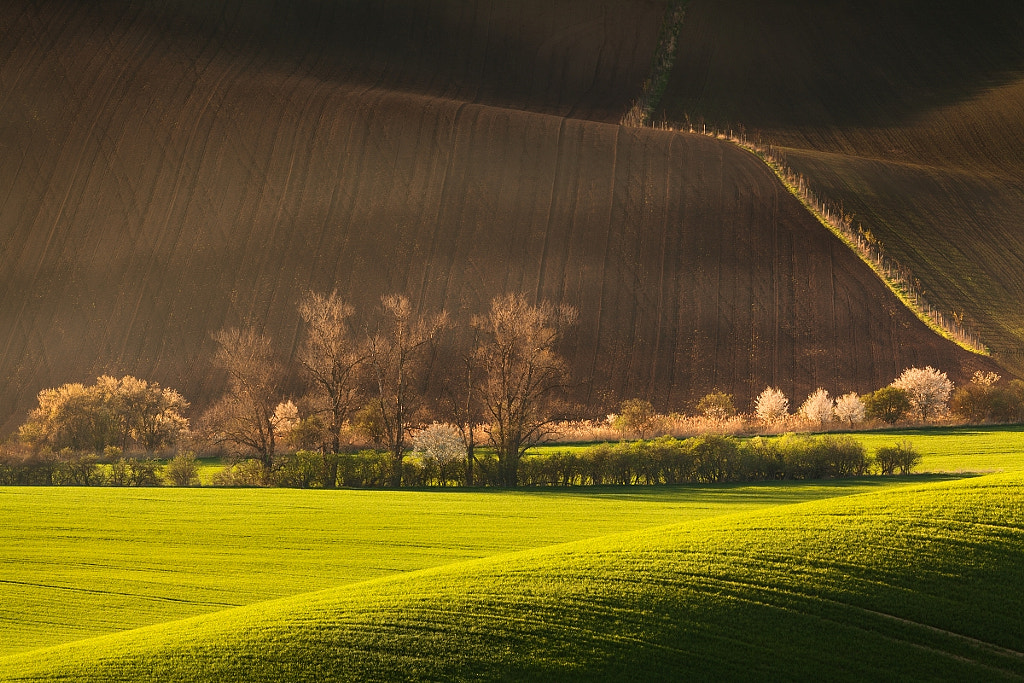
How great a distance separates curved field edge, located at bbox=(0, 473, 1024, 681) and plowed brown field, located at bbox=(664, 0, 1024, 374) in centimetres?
5339

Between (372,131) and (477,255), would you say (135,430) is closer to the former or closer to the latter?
(477,255)

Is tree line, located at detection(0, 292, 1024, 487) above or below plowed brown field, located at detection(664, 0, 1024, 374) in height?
below

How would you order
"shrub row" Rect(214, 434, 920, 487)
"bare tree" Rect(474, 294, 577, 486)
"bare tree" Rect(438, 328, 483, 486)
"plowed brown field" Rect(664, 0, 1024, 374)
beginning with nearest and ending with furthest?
"shrub row" Rect(214, 434, 920, 487)
"bare tree" Rect(474, 294, 577, 486)
"bare tree" Rect(438, 328, 483, 486)
"plowed brown field" Rect(664, 0, 1024, 374)

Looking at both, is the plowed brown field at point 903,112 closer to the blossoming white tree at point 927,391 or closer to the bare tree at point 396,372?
the blossoming white tree at point 927,391

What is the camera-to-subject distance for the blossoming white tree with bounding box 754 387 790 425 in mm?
54656

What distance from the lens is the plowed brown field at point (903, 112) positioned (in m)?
74.1

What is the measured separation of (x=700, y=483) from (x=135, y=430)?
34.0 metres

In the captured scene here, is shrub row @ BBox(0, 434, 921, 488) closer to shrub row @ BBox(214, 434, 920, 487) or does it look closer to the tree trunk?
shrub row @ BBox(214, 434, 920, 487)

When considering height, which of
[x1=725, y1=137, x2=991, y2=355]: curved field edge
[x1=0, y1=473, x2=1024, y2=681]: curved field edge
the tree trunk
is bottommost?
[x1=0, y1=473, x2=1024, y2=681]: curved field edge

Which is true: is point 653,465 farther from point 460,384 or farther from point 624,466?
point 460,384

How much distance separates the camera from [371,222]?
78750 mm

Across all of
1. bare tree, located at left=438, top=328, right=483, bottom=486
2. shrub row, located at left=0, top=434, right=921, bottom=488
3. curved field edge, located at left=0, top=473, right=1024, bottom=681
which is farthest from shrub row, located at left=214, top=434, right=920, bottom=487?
curved field edge, located at left=0, top=473, right=1024, bottom=681

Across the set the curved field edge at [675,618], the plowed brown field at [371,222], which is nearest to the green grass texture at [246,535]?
the curved field edge at [675,618]

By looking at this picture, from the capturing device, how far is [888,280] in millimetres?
70562
